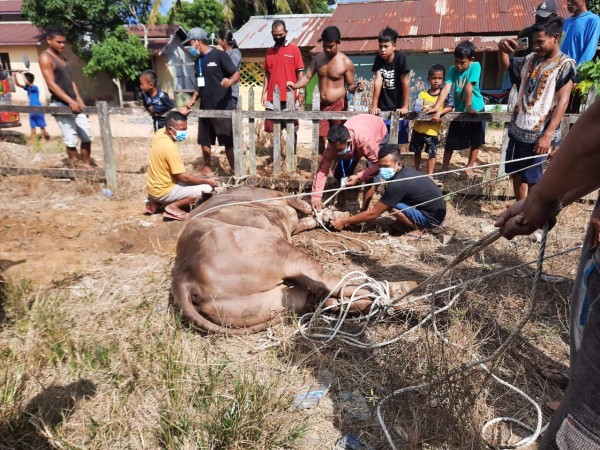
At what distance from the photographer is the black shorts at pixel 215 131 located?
6.32m

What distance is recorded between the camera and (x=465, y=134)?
6.00 meters

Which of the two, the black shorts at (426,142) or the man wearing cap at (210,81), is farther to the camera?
the man wearing cap at (210,81)

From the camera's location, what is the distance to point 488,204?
5.82 meters

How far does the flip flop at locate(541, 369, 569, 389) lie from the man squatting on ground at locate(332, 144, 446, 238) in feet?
6.79

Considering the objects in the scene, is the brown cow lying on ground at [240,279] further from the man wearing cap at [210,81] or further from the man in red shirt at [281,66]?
the man in red shirt at [281,66]

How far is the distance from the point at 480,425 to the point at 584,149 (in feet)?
5.26

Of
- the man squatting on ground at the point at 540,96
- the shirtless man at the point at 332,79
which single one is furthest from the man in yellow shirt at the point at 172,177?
the man squatting on ground at the point at 540,96

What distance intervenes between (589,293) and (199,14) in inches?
1177

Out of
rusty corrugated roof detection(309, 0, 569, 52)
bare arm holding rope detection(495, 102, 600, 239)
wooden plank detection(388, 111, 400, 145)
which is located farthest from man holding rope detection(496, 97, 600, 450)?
rusty corrugated roof detection(309, 0, 569, 52)

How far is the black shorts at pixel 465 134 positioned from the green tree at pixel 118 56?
18.4 meters

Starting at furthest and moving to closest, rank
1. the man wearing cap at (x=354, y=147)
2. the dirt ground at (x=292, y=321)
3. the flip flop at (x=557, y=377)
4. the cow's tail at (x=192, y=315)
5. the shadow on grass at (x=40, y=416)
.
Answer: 1. the man wearing cap at (x=354, y=147)
2. the cow's tail at (x=192, y=315)
3. the flip flop at (x=557, y=377)
4. the dirt ground at (x=292, y=321)
5. the shadow on grass at (x=40, y=416)

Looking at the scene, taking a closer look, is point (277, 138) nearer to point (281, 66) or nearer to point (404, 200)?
point (281, 66)

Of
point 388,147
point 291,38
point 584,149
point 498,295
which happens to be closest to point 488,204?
point 388,147

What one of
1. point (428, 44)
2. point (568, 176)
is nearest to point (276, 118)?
point (568, 176)
